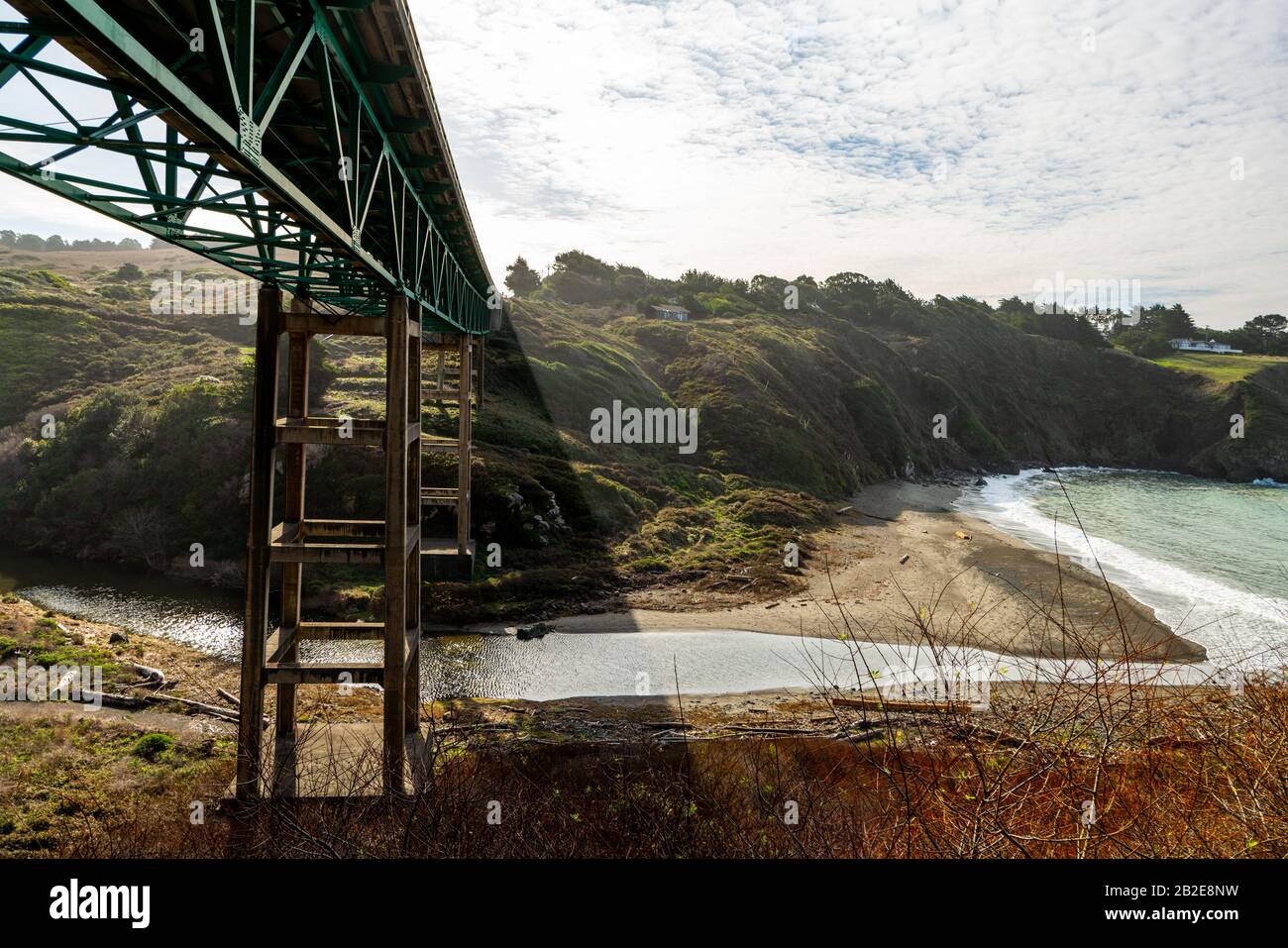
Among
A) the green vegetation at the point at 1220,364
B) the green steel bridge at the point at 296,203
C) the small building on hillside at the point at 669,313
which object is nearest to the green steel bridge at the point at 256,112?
the green steel bridge at the point at 296,203

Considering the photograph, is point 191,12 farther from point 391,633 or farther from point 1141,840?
point 1141,840

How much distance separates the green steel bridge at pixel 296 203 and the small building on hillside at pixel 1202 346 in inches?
5372

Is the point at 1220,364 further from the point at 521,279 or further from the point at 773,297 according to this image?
the point at 521,279

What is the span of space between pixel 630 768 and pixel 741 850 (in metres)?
7.58

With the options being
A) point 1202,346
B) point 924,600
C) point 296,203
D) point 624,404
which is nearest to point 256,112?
point 296,203

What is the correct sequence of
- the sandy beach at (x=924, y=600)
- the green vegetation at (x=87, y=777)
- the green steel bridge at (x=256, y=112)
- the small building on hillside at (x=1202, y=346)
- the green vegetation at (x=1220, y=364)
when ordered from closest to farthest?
1. the green steel bridge at (x=256, y=112)
2. the green vegetation at (x=87, y=777)
3. the sandy beach at (x=924, y=600)
4. the green vegetation at (x=1220, y=364)
5. the small building on hillside at (x=1202, y=346)

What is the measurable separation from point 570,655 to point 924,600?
1472 centimetres

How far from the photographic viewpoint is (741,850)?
625 cm

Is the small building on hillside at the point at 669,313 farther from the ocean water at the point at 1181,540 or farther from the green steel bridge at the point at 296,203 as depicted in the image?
the green steel bridge at the point at 296,203

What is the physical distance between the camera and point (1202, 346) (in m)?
115

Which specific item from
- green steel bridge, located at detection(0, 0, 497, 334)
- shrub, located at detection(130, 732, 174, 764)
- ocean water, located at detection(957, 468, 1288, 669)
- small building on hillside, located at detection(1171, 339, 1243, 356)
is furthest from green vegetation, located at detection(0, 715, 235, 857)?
small building on hillside, located at detection(1171, 339, 1243, 356)

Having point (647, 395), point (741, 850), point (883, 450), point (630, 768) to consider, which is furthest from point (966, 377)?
point (741, 850)

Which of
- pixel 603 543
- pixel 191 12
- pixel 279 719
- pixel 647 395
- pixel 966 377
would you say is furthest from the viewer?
pixel 966 377

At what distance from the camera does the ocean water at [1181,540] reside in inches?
905
